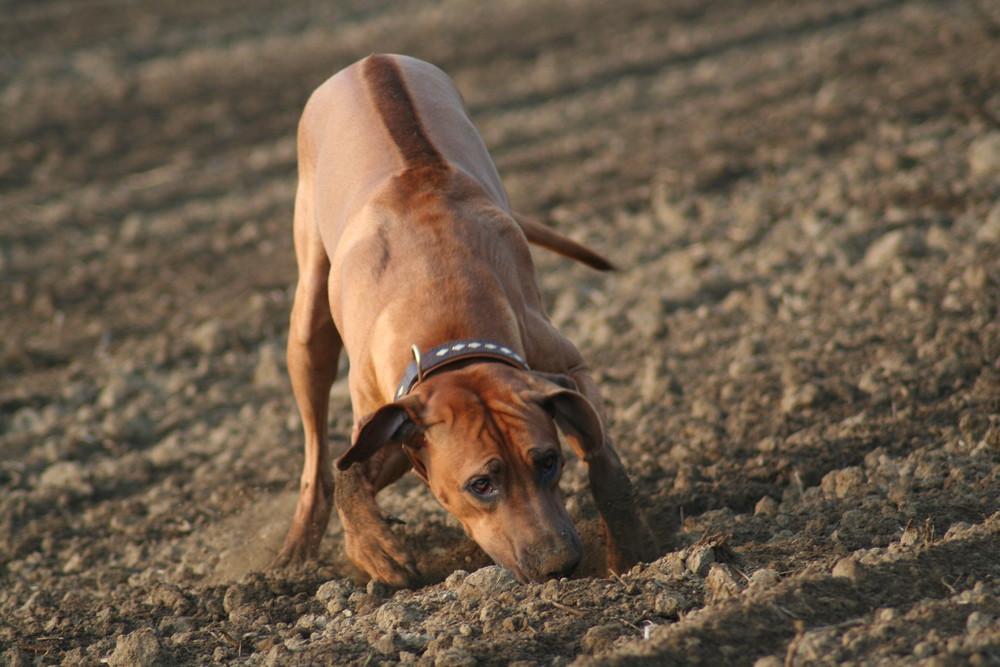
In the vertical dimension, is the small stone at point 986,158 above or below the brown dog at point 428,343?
below

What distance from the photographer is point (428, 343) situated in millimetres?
4293

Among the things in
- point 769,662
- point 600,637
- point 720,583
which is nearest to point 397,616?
point 600,637

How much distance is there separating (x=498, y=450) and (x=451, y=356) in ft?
1.50

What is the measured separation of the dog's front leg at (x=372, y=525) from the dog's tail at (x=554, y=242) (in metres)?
1.50

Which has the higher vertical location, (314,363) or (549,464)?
(314,363)

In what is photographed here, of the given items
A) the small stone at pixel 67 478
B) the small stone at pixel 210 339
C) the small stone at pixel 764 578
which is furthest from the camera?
the small stone at pixel 210 339

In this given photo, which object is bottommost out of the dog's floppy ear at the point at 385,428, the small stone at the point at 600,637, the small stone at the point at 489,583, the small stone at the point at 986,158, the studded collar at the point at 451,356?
the small stone at the point at 600,637

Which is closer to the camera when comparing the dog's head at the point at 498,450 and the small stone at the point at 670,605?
the small stone at the point at 670,605

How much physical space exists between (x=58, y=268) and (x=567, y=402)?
667cm

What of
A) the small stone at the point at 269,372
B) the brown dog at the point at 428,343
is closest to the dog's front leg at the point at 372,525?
the brown dog at the point at 428,343

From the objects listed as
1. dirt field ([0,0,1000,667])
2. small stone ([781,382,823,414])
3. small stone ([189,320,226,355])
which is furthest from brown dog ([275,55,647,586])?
small stone ([189,320,226,355])

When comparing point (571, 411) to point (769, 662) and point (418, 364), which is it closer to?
point (418, 364)

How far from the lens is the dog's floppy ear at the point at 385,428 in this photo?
12.6 feet

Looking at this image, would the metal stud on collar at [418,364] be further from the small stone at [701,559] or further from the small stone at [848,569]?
the small stone at [848,569]
